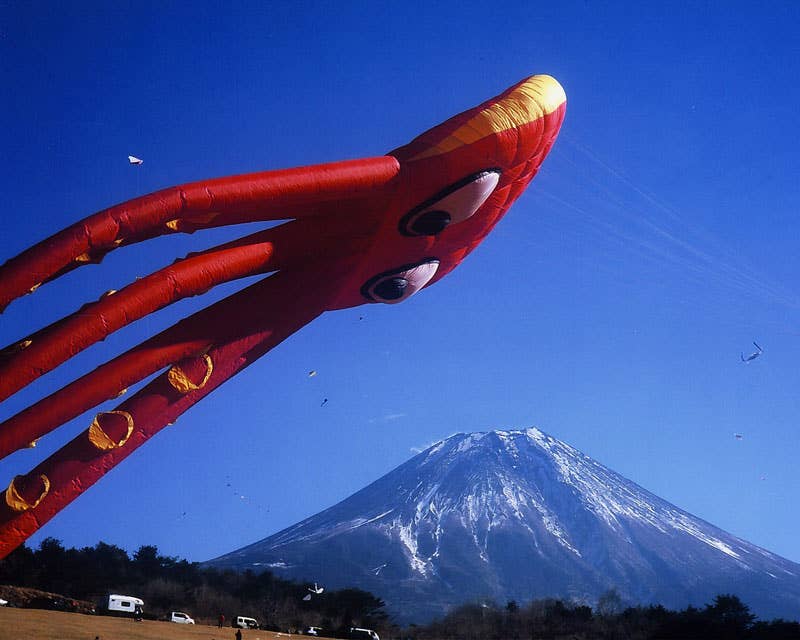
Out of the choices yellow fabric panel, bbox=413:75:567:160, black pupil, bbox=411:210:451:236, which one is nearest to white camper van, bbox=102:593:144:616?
black pupil, bbox=411:210:451:236

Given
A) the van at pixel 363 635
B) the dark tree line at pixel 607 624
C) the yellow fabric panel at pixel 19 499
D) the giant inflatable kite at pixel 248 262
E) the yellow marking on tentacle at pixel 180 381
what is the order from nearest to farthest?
1. the yellow fabric panel at pixel 19 499
2. the giant inflatable kite at pixel 248 262
3. the yellow marking on tentacle at pixel 180 381
4. the van at pixel 363 635
5. the dark tree line at pixel 607 624

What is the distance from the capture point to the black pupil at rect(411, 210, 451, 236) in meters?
15.9

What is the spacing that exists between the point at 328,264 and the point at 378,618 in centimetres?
4162

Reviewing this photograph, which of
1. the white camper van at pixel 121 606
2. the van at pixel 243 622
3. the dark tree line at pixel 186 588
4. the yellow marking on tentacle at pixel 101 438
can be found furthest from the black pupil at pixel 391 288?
the dark tree line at pixel 186 588

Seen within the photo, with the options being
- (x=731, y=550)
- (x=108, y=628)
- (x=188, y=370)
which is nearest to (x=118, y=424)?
(x=188, y=370)

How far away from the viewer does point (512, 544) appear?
405ft

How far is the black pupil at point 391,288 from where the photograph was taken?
1698cm

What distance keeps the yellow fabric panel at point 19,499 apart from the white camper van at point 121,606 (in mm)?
27962

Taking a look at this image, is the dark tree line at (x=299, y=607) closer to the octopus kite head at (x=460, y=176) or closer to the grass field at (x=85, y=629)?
the grass field at (x=85, y=629)

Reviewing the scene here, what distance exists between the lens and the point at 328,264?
16.4m

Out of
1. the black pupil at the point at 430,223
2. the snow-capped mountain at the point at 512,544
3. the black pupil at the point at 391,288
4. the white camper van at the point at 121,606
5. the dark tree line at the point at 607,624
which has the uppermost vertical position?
the snow-capped mountain at the point at 512,544

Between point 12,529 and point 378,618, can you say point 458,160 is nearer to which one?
point 12,529

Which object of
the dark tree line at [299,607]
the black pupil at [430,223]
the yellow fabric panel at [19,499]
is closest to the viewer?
the yellow fabric panel at [19,499]

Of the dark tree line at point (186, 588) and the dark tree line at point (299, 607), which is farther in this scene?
the dark tree line at point (186, 588)
